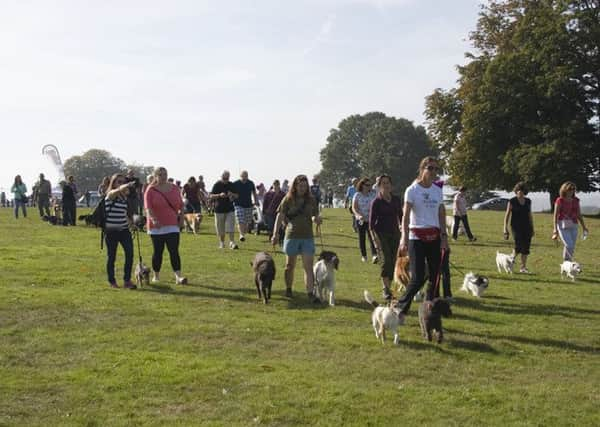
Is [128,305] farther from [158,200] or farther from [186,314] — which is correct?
[158,200]

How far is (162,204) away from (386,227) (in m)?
3.70

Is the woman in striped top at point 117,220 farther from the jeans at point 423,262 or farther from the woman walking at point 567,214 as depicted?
the woman walking at point 567,214

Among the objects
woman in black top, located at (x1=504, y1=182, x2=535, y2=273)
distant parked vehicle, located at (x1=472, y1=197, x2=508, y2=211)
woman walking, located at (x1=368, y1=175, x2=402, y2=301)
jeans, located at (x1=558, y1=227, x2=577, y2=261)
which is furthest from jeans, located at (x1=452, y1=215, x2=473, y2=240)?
distant parked vehicle, located at (x1=472, y1=197, x2=508, y2=211)

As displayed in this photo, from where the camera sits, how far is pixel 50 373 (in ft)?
19.8

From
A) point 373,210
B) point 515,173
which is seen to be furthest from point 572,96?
point 373,210

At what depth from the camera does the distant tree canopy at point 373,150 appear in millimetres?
73938

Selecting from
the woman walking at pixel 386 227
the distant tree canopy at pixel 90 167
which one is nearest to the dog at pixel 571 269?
the woman walking at pixel 386 227

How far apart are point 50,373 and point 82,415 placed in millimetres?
1210

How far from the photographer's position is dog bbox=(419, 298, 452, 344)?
7.02 m

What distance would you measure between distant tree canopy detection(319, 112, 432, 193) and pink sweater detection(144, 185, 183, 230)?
59.5 metres

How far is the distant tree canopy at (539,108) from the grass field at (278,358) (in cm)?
2367

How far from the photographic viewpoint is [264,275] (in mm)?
9383

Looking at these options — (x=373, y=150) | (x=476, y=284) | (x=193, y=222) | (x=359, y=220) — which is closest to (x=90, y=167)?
(x=373, y=150)

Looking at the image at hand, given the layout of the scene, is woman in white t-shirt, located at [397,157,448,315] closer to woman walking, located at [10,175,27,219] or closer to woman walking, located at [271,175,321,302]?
woman walking, located at [271,175,321,302]
